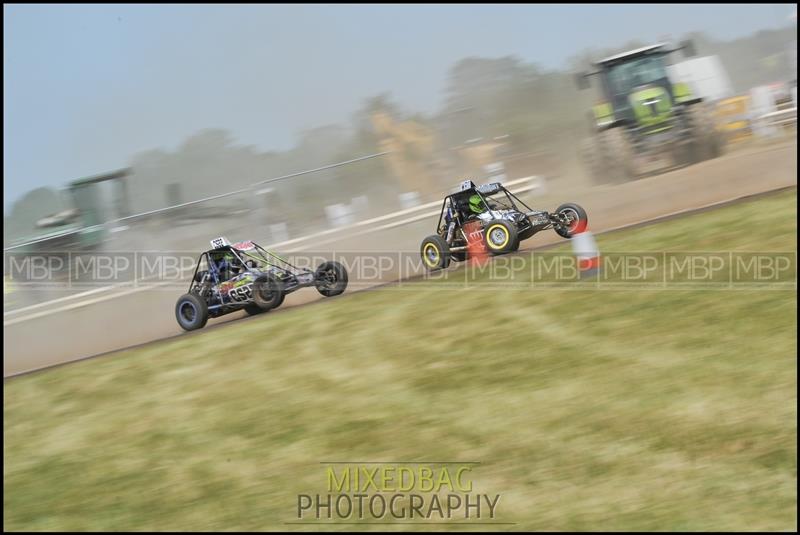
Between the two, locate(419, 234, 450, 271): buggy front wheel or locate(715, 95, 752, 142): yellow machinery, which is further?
locate(715, 95, 752, 142): yellow machinery

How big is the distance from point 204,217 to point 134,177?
456mm

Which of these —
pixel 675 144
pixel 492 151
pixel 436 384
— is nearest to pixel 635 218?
pixel 675 144

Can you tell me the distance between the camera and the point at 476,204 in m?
4.12

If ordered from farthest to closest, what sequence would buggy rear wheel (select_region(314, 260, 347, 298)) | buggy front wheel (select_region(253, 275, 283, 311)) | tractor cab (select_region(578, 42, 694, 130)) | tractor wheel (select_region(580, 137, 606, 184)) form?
1. tractor cab (select_region(578, 42, 694, 130))
2. tractor wheel (select_region(580, 137, 606, 184))
3. buggy front wheel (select_region(253, 275, 283, 311))
4. buggy rear wheel (select_region(314, 260, 347, 298))

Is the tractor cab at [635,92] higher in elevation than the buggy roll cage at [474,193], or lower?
higher

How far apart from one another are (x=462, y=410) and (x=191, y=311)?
4.47 metres

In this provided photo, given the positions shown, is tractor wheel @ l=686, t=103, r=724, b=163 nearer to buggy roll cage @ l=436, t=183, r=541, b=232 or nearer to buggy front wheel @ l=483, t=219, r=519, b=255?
buggy roll cage @ l=436, t=183, r=541, b=232

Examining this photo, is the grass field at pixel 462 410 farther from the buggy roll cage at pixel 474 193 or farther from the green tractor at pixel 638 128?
the buggy roll cage at pixel 474 193

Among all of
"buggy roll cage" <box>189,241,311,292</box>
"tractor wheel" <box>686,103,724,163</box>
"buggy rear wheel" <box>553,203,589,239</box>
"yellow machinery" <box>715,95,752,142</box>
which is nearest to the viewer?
"buggy rear wheel" <box>553,203,589,239</box>

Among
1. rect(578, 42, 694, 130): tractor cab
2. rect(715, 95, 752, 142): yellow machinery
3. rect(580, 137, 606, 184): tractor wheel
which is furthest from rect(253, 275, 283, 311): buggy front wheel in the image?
rect(715, 95, 752, 142): yellow machinery

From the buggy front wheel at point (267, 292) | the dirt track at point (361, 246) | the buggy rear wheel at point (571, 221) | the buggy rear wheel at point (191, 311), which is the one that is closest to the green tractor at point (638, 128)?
the dirt track at point (361, 246)

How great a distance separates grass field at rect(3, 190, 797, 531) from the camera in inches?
322

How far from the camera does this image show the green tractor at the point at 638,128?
832 cm

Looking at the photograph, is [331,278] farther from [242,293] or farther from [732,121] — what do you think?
[732,121]
